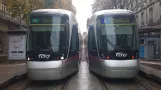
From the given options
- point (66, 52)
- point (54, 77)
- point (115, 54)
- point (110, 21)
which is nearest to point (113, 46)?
point (115, 54)

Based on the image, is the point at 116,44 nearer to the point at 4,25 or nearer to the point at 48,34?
the point at 48,34

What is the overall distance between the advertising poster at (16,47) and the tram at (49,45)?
8.63 metres

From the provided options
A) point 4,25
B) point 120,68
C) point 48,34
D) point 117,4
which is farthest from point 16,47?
point 4,25

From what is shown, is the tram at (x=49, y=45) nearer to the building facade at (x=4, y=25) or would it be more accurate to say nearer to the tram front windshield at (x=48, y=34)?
the tram front windshield at (x=48, y=34)

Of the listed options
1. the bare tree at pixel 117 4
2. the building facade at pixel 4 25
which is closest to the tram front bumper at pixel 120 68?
the bare tree at pixel 117 4

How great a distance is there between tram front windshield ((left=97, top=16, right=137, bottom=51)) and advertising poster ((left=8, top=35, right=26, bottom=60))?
366 inches

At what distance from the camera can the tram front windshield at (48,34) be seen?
11.5 meters

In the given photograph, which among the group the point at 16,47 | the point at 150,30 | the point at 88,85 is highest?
the point at 150,30

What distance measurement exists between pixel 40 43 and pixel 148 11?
2790 cm

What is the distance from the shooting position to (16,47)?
20.2m

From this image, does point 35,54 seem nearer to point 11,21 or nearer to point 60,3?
point 60,3

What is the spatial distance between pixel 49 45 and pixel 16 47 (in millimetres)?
9372

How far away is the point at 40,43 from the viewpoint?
11.5m

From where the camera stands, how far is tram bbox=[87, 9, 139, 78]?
11.6m
